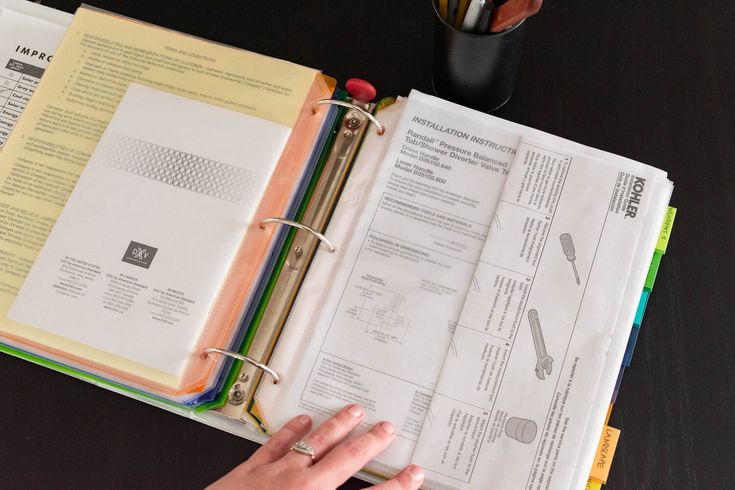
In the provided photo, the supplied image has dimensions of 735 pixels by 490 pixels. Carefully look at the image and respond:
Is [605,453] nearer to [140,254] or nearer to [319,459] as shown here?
[319,459]

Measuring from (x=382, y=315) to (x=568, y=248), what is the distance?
0.19 meters

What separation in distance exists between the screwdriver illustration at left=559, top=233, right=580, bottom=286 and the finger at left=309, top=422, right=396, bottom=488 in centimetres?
24

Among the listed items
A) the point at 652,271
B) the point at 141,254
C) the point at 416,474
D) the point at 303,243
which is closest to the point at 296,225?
the point at 303,243

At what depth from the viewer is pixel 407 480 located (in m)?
0.65

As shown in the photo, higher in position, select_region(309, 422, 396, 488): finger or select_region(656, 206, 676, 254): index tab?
select_region(656, 206, 676, 254): index tab

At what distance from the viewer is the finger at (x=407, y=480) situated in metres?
0.65

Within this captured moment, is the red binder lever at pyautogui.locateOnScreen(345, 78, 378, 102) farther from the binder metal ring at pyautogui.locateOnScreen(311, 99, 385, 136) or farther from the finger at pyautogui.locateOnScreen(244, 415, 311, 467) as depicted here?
the finger at pyautogui.locateOnScreen(244, 415, 311, 467)

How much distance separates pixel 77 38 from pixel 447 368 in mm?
537

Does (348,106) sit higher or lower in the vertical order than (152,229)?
higher

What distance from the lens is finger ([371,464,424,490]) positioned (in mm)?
651

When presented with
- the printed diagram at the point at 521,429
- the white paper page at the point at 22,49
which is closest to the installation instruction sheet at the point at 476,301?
the printed diagram at the point at 521,429

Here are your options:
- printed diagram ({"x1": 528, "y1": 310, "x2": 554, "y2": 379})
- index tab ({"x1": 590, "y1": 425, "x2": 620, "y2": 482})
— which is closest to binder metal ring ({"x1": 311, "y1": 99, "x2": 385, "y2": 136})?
printed diagram ({"x1": 528, "y1": 310, "x2": 554, "y2": 379})

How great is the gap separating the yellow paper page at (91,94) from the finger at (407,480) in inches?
14.2

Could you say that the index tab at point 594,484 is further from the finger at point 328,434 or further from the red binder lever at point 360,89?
the red binder lever at point 360,89
